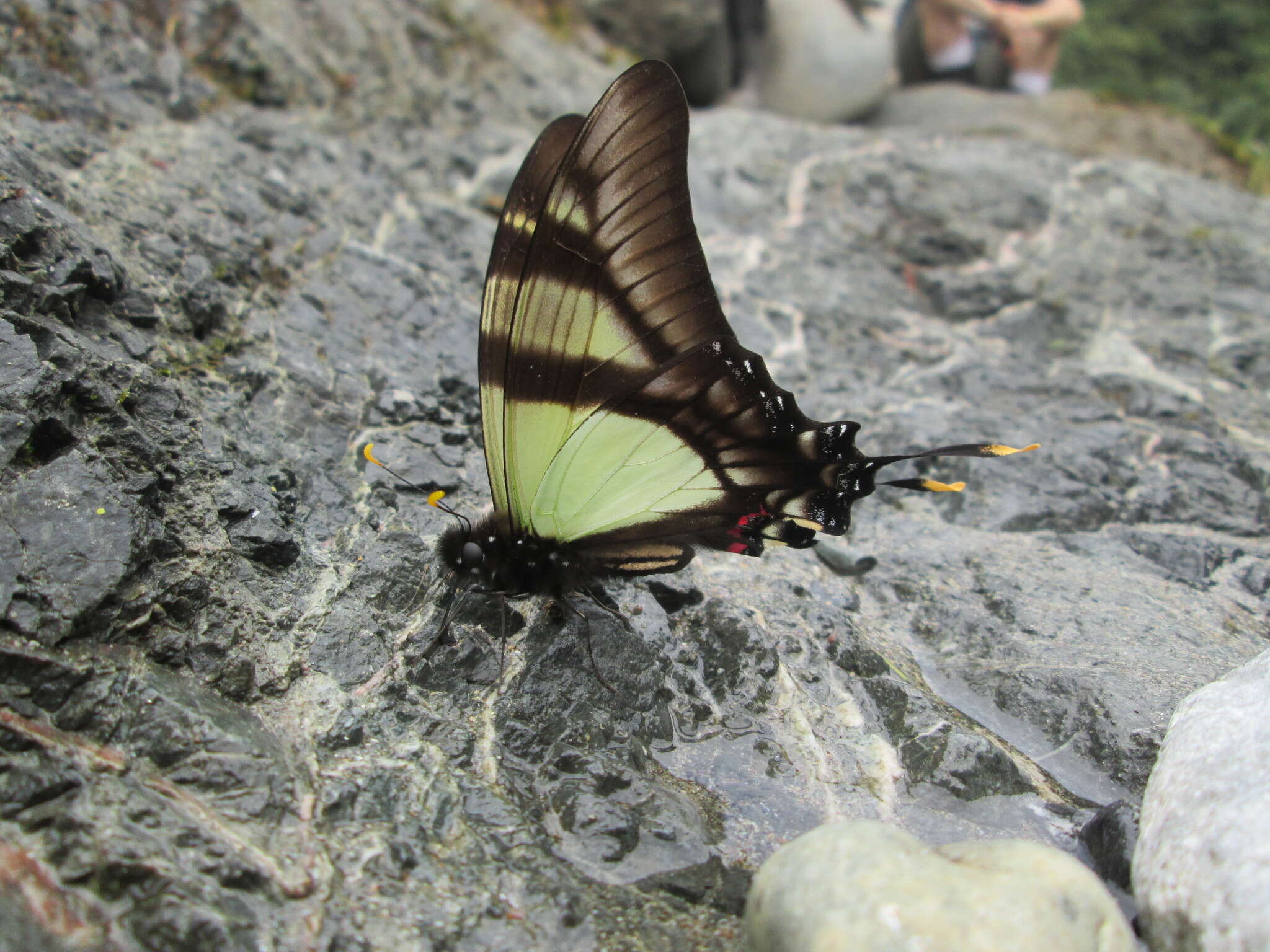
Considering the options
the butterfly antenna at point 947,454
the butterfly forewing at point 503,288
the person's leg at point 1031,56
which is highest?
the person's leg at point 1031,56

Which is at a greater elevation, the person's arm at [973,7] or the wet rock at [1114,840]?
the person's arm at [973,7]

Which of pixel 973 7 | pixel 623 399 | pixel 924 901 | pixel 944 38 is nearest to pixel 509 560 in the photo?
pixel 623 399

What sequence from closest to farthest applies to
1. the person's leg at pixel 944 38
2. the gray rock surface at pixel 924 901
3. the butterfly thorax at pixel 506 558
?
the gray rock surface at pixel 924 901 < the butterfly thorax at pixel 506 558 < the person's leg at pixel 944 38

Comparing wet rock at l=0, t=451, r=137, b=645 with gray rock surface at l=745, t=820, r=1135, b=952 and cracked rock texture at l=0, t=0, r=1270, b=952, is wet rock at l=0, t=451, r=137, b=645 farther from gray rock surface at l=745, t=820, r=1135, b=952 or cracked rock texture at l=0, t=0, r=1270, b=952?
gray rock surface at l=745, t=820, r=1135, b=952

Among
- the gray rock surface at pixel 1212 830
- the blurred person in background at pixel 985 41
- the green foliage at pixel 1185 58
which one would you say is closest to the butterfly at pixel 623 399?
the gray rock surface at pixel 1212 830

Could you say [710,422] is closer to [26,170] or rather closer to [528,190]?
[528,190]

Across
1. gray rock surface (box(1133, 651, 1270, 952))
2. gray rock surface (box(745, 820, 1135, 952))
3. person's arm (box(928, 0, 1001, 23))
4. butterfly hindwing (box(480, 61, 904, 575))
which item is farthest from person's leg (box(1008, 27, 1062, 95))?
gray rock surface (box(745, 820, 1135, 952))

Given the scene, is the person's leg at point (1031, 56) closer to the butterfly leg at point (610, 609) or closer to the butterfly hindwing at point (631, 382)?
the butterfly hindwing at point (631, 382)
